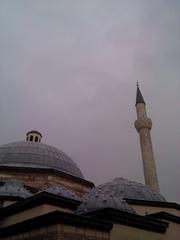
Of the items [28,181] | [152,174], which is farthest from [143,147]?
[28,181]

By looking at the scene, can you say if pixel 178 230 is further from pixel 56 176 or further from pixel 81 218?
pixel 56 176

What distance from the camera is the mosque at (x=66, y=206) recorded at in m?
6.91

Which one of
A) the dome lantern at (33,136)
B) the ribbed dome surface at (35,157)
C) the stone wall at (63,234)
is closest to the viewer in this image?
the stone wall at (63,234)

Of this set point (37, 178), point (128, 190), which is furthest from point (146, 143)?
point (37, 178)

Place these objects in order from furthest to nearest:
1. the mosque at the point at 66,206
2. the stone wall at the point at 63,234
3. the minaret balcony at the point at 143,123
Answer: the minaret balcony at the point at 143,123, the mosque at the point at 66,206, the stone wall at the point at 63,234

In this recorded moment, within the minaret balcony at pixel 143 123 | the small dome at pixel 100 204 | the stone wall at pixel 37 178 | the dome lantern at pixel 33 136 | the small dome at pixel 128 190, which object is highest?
the minaret balcony at pixel 143 123

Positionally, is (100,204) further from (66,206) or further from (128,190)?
(128,190)

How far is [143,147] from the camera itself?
691 inches

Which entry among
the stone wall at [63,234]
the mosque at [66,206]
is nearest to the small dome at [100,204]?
the mosque at [66,206]

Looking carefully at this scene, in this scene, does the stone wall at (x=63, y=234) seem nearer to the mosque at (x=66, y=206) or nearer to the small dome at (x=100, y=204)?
the mosque at (x=66, y=206)

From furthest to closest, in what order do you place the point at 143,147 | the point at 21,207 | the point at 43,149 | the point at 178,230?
the point at 143,147
the point at 43,149
the point at 178,230
the point at 21,207

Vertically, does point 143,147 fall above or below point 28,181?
above

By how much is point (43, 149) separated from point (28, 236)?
8627 millimetres

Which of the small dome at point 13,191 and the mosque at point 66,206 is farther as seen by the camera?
the small dome at point 13,191
